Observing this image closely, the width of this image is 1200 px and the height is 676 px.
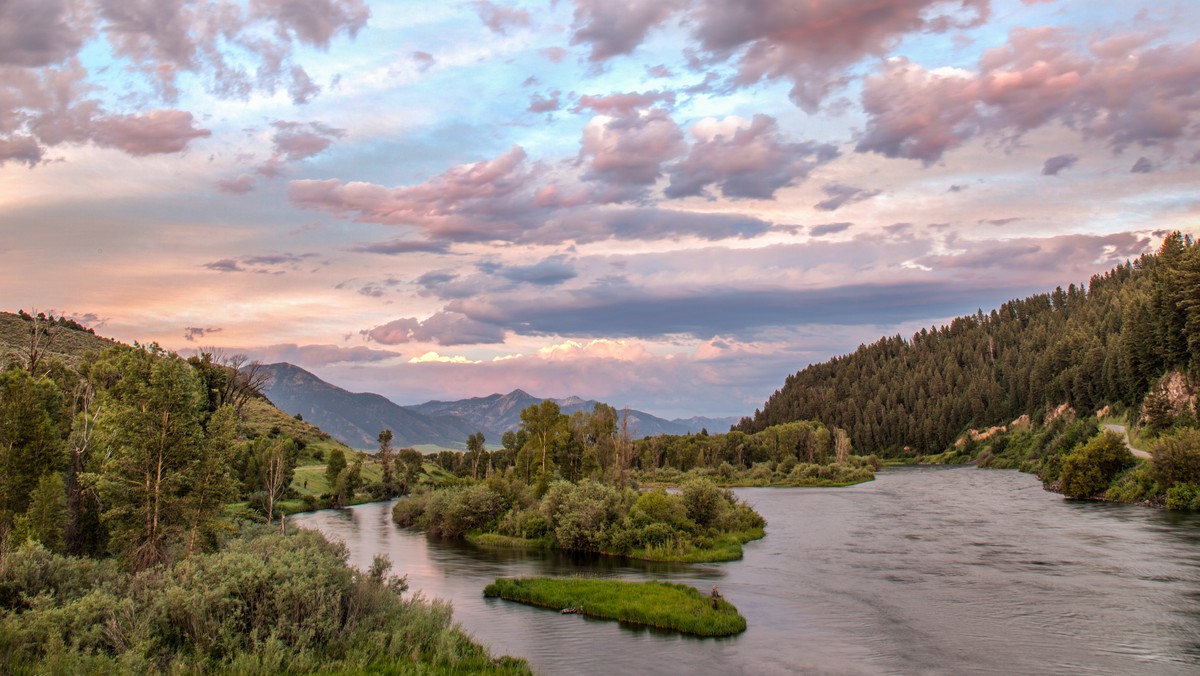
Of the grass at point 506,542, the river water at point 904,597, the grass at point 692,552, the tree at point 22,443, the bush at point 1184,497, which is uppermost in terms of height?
the tree at point 22,443

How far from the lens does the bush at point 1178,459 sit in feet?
264

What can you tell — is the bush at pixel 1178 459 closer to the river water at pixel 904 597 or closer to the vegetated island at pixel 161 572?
the river water at pixel 904 597

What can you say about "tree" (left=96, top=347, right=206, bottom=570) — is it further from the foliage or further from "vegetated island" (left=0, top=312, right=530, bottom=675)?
the foliage

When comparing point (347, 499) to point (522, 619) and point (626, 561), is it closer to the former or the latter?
point (626, 561)

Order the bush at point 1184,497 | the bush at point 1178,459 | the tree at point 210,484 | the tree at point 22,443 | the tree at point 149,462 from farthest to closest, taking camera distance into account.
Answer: the bush at point 1178,459 < the bush at point 1184,497 < the tree at point 22,443 < the tree at point 210,484 < the tree at point 149,462

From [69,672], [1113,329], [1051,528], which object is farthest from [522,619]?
[1113,329]

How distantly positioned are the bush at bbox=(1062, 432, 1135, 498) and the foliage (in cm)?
9294

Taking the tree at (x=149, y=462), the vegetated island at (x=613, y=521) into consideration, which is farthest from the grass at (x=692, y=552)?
the tree at (x=149, y=462)

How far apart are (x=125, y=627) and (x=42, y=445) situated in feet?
81.1

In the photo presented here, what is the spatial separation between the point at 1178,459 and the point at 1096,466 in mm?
16099

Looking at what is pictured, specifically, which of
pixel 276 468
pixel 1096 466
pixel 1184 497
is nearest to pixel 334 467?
pixel 276 468

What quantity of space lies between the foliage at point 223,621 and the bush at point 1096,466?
9294 cm

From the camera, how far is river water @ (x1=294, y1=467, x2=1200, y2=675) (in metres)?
33.1

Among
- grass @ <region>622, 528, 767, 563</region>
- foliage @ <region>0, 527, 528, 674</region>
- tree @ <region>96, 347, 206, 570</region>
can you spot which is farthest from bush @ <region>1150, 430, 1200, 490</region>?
tree @ <region>96, 347, 206, 570</region>
